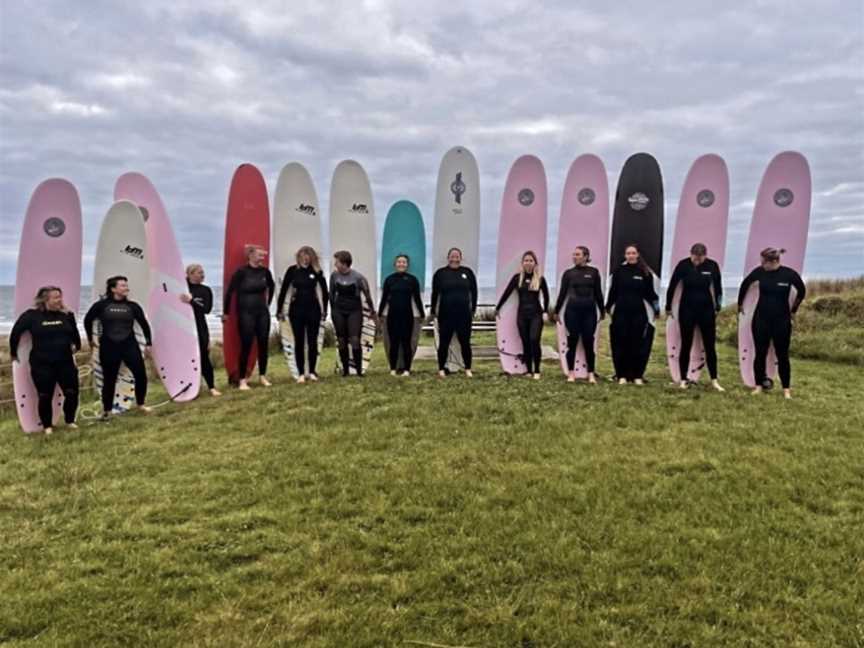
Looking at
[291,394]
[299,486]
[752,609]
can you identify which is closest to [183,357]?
[291,394]

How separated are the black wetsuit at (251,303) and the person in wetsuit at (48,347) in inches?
60.1

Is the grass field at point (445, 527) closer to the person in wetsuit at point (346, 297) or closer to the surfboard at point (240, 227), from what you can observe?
the person in wetsuit at point (346, 297)

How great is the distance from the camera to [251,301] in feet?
21.5

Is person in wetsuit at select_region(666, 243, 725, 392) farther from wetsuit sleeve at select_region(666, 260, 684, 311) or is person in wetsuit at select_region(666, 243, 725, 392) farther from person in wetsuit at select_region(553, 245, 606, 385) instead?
person in wetsuit at select_region(553, 245, 606, 385)

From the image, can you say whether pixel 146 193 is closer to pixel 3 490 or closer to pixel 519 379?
pixel 3 490

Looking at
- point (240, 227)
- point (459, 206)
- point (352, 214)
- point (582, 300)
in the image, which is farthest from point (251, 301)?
point (582, 300)

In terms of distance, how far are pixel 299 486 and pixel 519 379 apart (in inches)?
126

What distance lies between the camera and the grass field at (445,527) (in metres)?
2.58

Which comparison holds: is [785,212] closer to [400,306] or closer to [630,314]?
[630,314]

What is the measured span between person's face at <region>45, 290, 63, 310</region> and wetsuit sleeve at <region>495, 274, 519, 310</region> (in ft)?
13.2

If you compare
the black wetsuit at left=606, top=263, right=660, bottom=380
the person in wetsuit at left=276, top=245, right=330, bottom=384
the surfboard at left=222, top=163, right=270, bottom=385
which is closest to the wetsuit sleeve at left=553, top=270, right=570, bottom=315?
the black wetsuit at left=606, top=263, right=660, bottom=380

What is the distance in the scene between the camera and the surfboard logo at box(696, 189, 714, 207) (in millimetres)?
6879

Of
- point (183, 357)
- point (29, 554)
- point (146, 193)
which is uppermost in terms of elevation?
point (146, 193)

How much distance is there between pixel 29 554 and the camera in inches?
125
